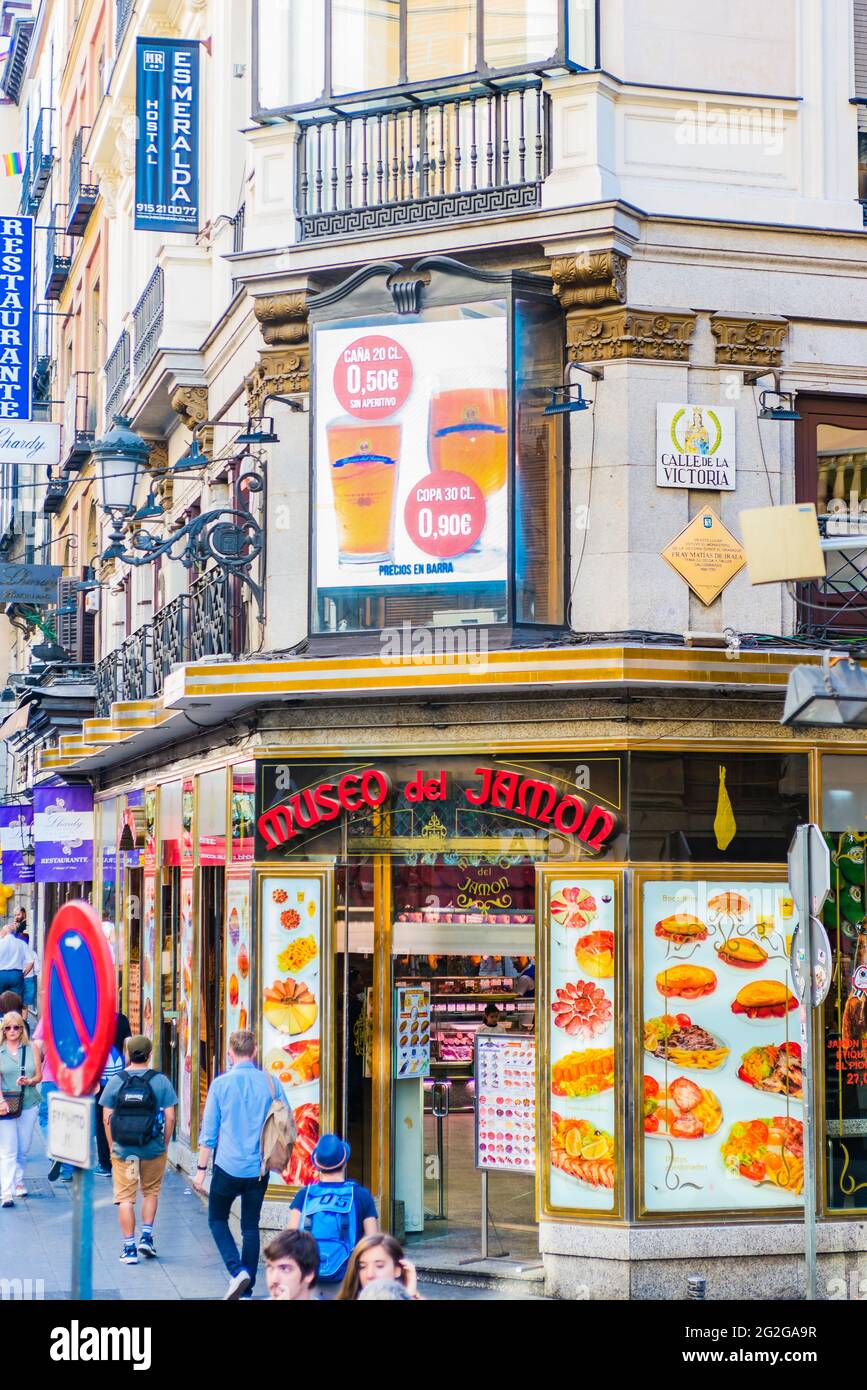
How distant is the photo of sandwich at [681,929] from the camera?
1359 cm

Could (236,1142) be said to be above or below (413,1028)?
below

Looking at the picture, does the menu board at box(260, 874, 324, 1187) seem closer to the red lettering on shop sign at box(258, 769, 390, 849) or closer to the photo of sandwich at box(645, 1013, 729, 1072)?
the red lettering on shop sign at box(258, 769, 390, 849)

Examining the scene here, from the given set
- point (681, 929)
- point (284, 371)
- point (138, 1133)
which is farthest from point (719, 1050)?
point (284, 371)

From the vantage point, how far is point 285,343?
49.9ft

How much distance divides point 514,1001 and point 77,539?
2020cm

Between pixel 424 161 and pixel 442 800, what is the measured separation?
4.90m

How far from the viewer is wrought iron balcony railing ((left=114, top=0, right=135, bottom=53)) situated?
23391mm

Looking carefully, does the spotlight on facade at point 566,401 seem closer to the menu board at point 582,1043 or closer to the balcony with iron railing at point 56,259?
the menu board at point 582,1043

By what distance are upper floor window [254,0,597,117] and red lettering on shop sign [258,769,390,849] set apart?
5320mm

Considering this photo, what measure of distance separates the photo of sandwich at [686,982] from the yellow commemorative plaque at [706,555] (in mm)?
2682

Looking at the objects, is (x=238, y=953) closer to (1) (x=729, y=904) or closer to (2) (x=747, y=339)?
(1) (x=729, y=904)

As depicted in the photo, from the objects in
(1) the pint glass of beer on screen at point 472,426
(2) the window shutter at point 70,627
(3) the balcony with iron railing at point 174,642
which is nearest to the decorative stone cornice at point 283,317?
(1) the pint glass of beer on screen at point 472,426

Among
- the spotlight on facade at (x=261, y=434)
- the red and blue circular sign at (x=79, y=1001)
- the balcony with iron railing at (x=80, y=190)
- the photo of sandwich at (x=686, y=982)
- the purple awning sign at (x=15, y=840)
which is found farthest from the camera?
the purple awning sign at (x=15, y=840)
